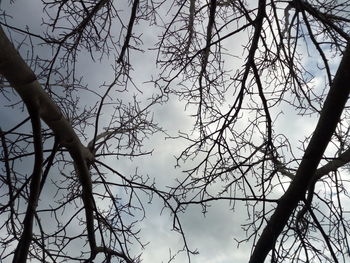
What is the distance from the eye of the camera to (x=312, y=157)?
10.3 ft

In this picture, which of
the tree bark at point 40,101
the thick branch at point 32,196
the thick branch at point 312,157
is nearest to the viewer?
the tree bark at point 40,101

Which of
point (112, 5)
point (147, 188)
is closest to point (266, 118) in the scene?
point (147, 188)

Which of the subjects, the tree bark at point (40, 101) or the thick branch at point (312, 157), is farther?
the thick branch at point (312, 157)

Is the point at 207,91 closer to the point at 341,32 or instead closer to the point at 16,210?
the point at 341,32

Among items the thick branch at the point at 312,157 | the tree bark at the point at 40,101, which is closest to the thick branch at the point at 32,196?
the tree bark at the point at 40,101

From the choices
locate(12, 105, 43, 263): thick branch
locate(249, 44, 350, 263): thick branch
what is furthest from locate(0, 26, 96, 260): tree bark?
locate(249, 44, 350, 263): thick branch

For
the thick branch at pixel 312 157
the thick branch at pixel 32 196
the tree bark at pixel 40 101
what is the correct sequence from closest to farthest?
the tree bark at pixel 40 101
the thick branch at pixel 312 157
the thick branch at pixel 32 196

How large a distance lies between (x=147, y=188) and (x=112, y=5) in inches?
72.8

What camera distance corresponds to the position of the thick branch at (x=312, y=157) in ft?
9.25

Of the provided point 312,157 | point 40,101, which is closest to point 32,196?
point 40,101

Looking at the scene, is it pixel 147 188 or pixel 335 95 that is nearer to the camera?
pixel 335 95

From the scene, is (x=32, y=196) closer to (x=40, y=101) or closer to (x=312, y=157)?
(x=40, y=101)

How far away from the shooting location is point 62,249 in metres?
4.37

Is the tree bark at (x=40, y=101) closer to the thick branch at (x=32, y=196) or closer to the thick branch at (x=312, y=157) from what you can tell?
the thick branch at (x=32, y=196)
